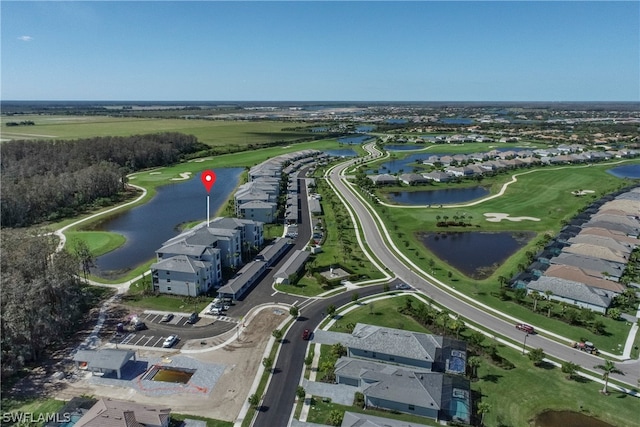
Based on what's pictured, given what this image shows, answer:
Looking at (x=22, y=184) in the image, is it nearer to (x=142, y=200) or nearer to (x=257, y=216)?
(x=142, y=200)

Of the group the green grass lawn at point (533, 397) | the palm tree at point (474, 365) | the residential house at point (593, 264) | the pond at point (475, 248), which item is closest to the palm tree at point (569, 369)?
the green grass lawn at point (533, 397)

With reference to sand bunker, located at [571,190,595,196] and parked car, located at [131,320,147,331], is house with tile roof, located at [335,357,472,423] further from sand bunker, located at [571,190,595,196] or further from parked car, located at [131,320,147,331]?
sand bunker, located at [571,190,595,196]

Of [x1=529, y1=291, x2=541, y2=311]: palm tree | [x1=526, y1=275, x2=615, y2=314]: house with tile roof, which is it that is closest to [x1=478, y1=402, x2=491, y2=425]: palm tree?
[x1=529, y1=291, x2=541, y2=311]: palm tree

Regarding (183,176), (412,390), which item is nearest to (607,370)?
(412,390)

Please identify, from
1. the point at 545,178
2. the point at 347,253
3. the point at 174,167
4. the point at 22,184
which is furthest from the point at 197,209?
the point at 545,178

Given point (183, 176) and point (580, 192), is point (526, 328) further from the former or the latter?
point (183, 176)
